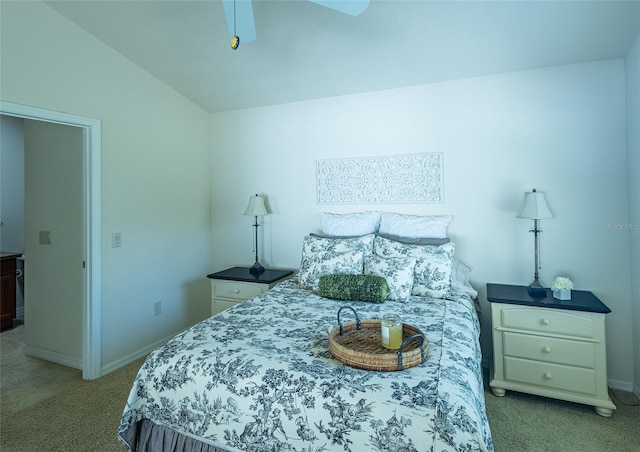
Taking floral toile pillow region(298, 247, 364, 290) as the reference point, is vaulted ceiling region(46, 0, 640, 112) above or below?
Answer: above

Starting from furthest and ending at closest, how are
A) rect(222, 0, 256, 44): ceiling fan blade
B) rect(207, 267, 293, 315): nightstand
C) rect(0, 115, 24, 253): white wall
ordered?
rect(0, 115, 24, 253): white wall < rect(207, 267, 293, 315): nightstand < rect(222, 0, 256, 44): ceiling fan blade

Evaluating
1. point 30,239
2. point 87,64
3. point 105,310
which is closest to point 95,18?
point 87,64

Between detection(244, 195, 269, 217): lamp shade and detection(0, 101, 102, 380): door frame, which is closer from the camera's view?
detection(0, 101, 102, 380): door frame

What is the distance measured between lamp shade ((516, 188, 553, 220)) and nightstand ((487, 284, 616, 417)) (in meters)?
0.55

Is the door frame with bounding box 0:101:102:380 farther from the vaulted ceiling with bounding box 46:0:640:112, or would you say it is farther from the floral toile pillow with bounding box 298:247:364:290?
the floral toile pillow with bounding box 298:247:364:290

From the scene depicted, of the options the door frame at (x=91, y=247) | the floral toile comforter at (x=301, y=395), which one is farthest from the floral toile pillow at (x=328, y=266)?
the door frame at (x=91, y=247)

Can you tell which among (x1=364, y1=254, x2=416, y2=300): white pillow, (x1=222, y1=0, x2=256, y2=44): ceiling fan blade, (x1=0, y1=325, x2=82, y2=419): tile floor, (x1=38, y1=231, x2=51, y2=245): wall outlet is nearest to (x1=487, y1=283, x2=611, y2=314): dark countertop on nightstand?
(x1=364, y1=254, x2=416, y2=300): white pillow

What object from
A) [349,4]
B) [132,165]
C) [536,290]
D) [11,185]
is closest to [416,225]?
[536,290]

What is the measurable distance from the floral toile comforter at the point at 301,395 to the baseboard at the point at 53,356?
1786mm

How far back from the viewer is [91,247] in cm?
260

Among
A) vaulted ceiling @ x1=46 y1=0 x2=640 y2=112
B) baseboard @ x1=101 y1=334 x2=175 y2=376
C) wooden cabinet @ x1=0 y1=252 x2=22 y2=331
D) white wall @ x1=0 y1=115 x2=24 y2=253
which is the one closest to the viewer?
vaulted ceiling @ x1=46 y1=0 x2=640 y2=112

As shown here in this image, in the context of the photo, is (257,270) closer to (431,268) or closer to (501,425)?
(431,268)

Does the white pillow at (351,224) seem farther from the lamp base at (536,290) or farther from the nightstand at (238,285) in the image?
the lamp base at (536,290)

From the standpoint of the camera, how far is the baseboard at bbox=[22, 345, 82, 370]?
2.81 m
